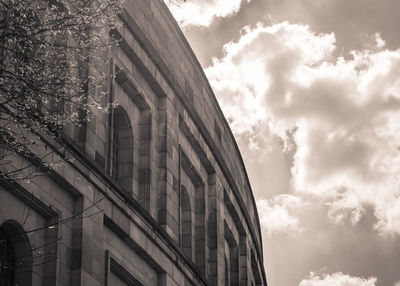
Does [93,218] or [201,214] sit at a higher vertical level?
[201,214]

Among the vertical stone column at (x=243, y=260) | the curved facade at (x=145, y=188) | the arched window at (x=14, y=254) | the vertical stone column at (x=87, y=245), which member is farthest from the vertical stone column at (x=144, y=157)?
the vertical stone column at (x=243, y=260)

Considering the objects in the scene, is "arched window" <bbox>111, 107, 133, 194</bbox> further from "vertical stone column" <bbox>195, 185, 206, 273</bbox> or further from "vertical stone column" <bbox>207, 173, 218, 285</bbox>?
"vertical stone column" <bbox>207, 173, 218, 285</bbox>

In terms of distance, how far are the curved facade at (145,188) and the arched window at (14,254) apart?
0.13m

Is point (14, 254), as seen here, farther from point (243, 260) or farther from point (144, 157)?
point (243, 260)

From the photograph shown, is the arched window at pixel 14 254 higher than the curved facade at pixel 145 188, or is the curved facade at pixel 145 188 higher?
the curved facade at pixel 145 188

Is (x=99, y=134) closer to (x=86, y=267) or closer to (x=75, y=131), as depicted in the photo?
(x=75, y=131)

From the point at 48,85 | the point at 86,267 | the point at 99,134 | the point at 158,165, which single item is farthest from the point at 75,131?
the point at 48,85

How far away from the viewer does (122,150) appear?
33.1 m

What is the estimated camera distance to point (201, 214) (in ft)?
130

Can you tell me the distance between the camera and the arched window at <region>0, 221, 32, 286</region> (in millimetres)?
24703

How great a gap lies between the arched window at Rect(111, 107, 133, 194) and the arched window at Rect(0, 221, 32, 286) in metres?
7.48

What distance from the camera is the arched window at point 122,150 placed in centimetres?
3262

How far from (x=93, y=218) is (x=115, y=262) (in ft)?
7.12

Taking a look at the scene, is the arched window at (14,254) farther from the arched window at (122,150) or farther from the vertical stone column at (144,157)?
the vertical stone column at (144,157)
